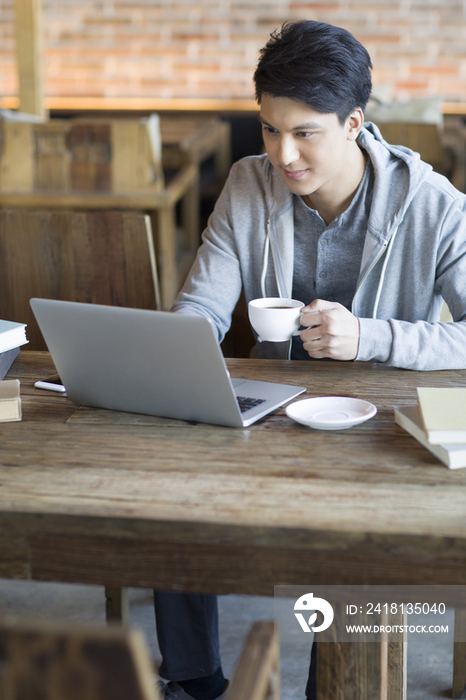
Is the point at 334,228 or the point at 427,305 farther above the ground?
the point at 334,228

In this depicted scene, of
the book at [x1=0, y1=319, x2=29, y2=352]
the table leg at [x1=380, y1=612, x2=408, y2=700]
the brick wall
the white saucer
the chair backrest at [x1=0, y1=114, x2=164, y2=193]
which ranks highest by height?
the brick wall

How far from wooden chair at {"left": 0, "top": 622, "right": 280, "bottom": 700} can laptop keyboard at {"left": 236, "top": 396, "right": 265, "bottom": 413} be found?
700mm

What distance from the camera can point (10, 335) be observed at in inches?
47.1

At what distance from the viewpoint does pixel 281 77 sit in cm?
126

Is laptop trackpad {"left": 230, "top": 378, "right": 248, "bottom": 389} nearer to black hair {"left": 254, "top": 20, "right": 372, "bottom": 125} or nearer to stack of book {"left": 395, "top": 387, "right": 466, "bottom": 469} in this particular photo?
stack of book {"left": 395, "top": 387, "right": 466, "bottom": 469}

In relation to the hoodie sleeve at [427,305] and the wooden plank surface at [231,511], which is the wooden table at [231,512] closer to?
the wooden plank surface at [231,511]

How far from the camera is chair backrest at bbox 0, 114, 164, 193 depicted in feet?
9.07

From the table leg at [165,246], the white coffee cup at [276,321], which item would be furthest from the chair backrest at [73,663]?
the table leg at [165,246]

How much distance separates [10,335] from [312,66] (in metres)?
0.70

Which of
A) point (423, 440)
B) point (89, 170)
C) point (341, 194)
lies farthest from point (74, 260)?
point (89, 170)

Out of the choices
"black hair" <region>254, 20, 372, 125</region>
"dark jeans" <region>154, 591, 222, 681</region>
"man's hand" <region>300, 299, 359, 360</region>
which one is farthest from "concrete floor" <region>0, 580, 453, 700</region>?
"black hair" <region>254, 20, 372, 125</region>

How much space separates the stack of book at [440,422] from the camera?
0.87 m

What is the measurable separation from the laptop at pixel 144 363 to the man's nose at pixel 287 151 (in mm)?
473

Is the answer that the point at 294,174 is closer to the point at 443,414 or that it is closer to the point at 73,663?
the point at 443,414
